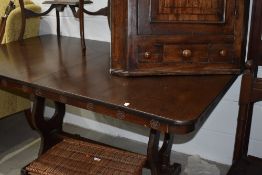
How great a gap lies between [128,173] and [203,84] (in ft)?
1.57

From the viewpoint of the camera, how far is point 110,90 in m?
1.17

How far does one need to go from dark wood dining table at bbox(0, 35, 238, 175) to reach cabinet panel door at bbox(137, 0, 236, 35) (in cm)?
18

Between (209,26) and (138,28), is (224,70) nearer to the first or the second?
(209,26)

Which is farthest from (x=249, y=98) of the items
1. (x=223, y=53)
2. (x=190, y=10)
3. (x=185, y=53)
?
(x=190, y=10)

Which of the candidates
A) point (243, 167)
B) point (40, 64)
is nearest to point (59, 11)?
point (40, 64)

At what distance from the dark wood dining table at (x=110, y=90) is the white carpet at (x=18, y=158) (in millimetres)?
351

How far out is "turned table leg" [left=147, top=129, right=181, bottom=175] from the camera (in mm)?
1276

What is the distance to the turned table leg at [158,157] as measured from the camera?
128 centimetres

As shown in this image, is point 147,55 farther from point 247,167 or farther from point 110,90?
point 247,167

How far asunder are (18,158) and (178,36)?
130cm

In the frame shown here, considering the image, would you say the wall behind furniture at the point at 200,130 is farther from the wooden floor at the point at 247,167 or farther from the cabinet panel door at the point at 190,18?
the cabinet panel door at the point at 190,18

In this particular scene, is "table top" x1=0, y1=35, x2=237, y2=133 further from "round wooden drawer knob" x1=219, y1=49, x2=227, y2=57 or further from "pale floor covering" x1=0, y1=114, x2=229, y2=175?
"pale floor covering" x1=0, y1=114, x2=229, y2=175

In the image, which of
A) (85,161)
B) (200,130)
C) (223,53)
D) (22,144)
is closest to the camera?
(223,53)

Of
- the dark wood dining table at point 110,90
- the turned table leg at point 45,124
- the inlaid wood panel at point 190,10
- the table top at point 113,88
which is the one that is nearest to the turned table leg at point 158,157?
the dark wood dining table at point 110,90
